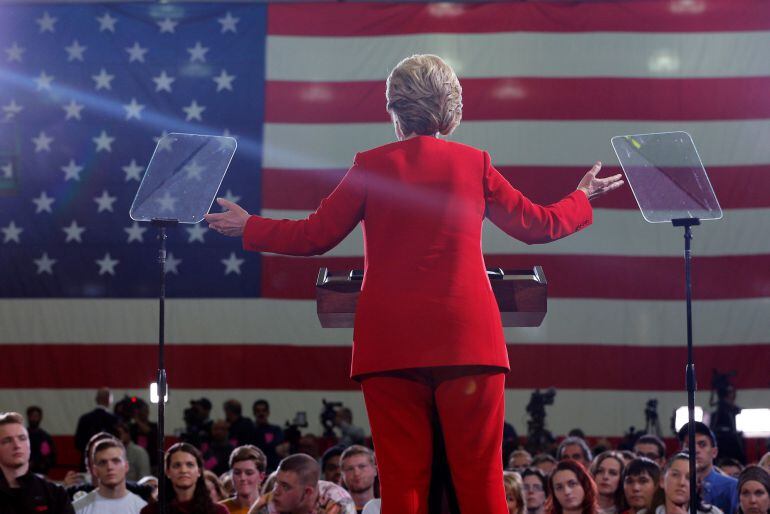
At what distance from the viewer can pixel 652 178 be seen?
9.54 ft

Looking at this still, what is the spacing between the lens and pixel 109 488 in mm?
4660

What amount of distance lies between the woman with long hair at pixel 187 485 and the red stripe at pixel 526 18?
5180 millimetres

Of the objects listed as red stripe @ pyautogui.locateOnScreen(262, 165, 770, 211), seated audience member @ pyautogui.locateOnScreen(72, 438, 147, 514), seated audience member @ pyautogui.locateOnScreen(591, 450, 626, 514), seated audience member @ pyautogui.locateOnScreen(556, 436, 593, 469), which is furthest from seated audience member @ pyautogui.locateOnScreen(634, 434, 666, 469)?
red stripe @ pyautogui.locateOnScreen(262, 165, 770, 211)

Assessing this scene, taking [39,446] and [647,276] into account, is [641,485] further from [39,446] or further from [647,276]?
[39,446]

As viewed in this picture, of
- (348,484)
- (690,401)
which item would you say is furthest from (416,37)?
(690,401)

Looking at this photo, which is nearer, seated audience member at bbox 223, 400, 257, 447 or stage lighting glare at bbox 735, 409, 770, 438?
stage lighting glare at bbox 735, 409, 770, 438

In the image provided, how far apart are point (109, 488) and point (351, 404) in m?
3.96

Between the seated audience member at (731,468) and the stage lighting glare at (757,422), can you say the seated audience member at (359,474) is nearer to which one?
the stage lighting glare at (757,422)

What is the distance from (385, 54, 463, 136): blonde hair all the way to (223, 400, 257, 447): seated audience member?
555cm

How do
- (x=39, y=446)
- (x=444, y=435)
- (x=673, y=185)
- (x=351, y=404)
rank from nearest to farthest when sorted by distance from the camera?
(x=444, y=435) → (x=673, y=185) → (x=39, y=446) → (x=351, y=404)

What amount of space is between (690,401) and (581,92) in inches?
248

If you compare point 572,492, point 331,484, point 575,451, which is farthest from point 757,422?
point 575,451

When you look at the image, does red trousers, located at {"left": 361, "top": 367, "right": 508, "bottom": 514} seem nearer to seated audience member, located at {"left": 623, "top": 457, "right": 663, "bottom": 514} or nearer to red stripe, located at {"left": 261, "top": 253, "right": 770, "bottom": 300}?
seated audience member, located at {"left": 623, "top": 457, "right": 663, "bottom": 514}

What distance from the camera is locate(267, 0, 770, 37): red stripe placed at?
8.80 meters
